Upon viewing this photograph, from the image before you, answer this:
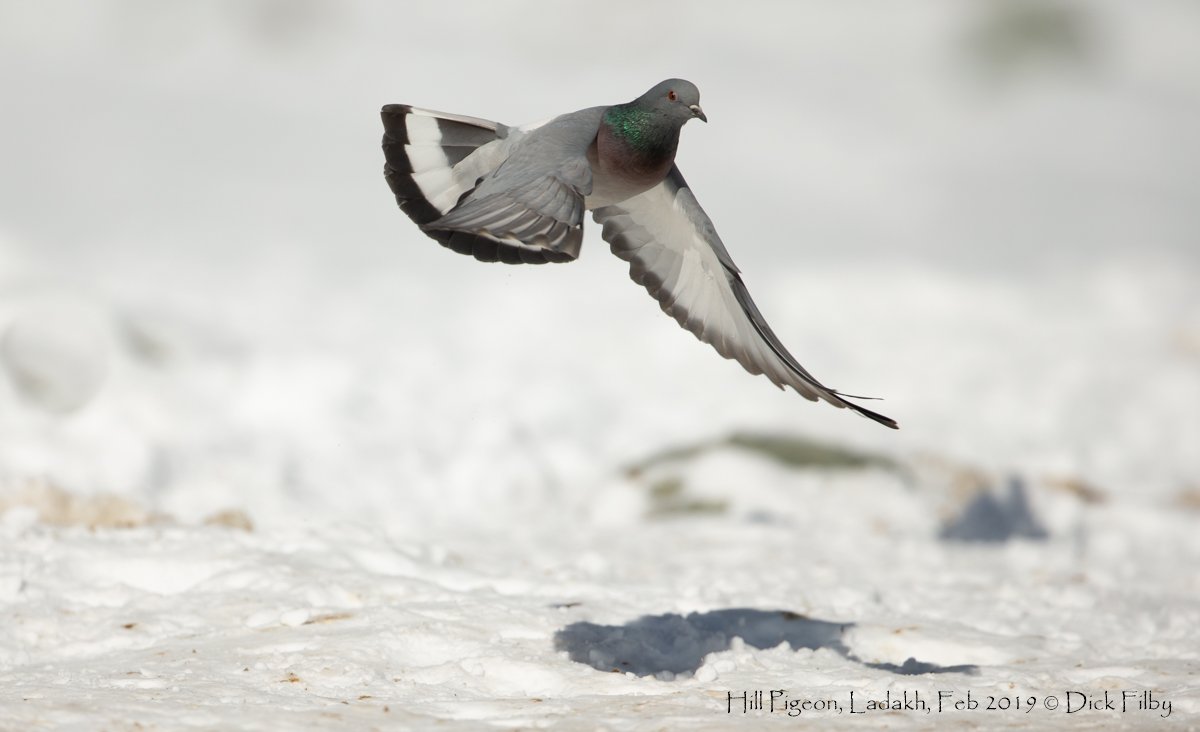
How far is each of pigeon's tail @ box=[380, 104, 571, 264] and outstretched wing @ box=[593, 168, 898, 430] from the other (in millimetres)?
438

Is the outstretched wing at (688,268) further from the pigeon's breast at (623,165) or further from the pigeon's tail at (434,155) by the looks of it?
the pigeon's tail at (434,155)

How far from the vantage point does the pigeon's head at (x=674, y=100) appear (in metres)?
3.33

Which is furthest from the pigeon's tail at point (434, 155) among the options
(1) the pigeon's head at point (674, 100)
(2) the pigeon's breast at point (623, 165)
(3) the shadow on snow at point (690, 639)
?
(3) the shadow on snow at point (690, 639)

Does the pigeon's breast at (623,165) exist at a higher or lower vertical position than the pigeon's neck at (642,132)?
lower

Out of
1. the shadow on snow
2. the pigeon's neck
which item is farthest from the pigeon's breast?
the shadow on snow

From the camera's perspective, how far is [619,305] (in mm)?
11188

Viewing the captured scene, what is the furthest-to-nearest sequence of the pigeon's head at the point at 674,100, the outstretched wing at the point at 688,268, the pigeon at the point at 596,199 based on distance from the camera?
the outstretched wing at the point at 688,268 → the pigeon's head at the point at 674,100 → the pigeon at the point at 596,199

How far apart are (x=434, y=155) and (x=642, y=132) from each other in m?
0.61

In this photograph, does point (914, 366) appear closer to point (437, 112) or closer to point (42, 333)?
point (42, 333)

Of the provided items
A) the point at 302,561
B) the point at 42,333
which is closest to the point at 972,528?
the point at 302,561

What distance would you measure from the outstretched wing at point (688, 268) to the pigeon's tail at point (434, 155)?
44cm

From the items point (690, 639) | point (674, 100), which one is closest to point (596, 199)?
point (674, 100)

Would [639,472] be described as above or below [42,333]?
below

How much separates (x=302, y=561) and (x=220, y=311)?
5.93 meters
